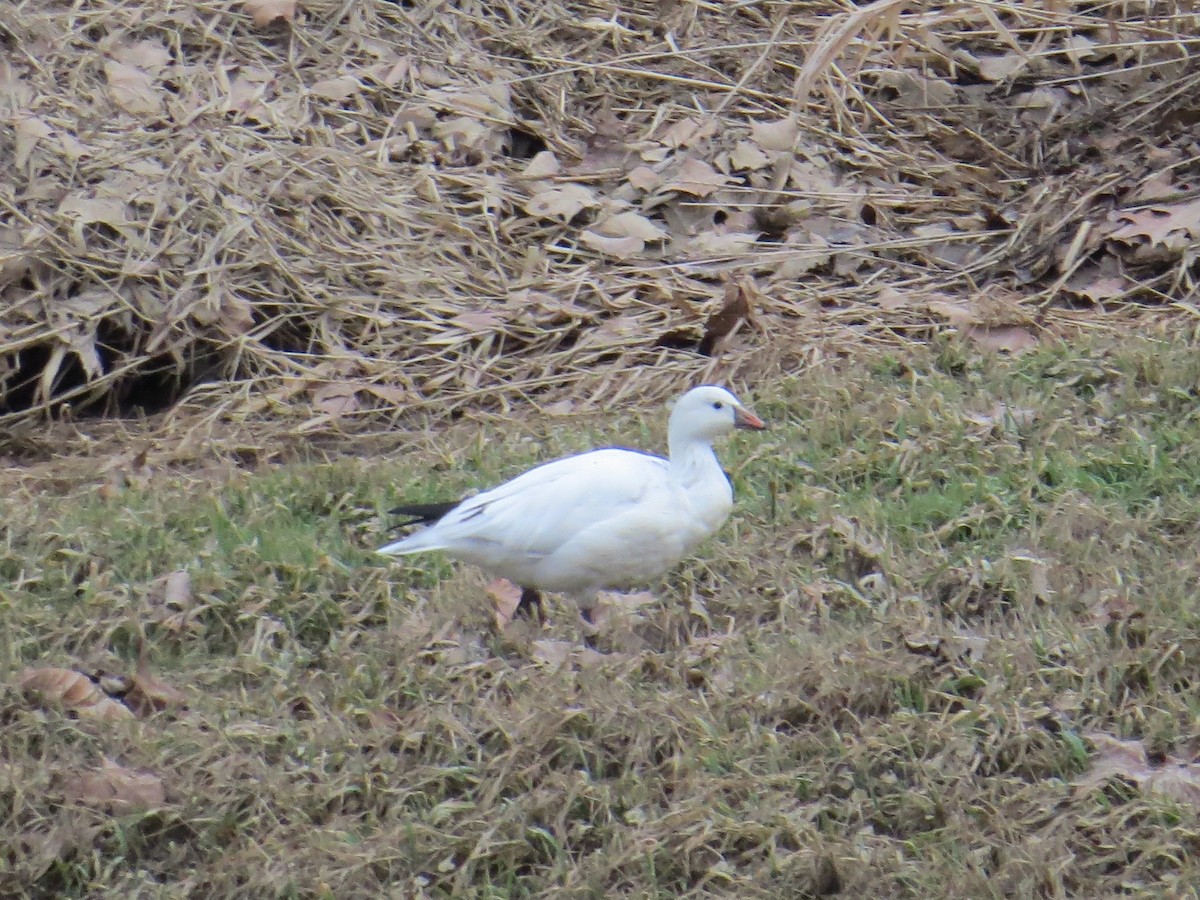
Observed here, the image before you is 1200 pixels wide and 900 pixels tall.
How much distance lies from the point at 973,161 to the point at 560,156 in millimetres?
1787

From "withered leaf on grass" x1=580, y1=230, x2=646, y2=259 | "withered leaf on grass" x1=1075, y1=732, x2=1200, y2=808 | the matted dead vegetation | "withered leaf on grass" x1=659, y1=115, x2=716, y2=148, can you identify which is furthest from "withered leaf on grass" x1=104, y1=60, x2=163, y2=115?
"withered leaf on grass" x1=1075, y1=732, x2=1200, y2=808

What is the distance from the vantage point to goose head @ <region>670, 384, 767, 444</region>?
474 centimetres

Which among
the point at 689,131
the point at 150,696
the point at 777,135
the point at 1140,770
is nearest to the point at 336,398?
the point at 150,696

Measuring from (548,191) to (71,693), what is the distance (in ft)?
11.5

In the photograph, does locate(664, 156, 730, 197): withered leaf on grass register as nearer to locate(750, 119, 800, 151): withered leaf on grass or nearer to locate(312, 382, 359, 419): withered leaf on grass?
locate(750, 119, 800, 151): withered leaf on grass

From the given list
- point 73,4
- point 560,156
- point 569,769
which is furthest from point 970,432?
point 73,4

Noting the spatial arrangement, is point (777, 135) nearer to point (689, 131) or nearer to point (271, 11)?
point (689, 131)

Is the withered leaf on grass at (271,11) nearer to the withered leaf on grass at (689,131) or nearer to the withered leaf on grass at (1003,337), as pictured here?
the withered leaf on grass at (689,131)

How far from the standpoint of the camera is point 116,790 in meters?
4.06

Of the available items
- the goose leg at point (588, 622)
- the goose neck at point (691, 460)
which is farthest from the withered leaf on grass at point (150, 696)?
the goose neck at point (691, 460)

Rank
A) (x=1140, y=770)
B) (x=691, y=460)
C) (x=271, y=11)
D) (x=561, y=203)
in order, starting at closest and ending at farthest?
(x=1140, y=770)
(x=691, y=460)
(x=561, y=203)
(x=271, y=11)

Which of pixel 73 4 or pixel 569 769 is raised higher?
pixel 73 4

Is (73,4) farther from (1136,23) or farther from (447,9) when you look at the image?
(1136,23)

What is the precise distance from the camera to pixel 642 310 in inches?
264
